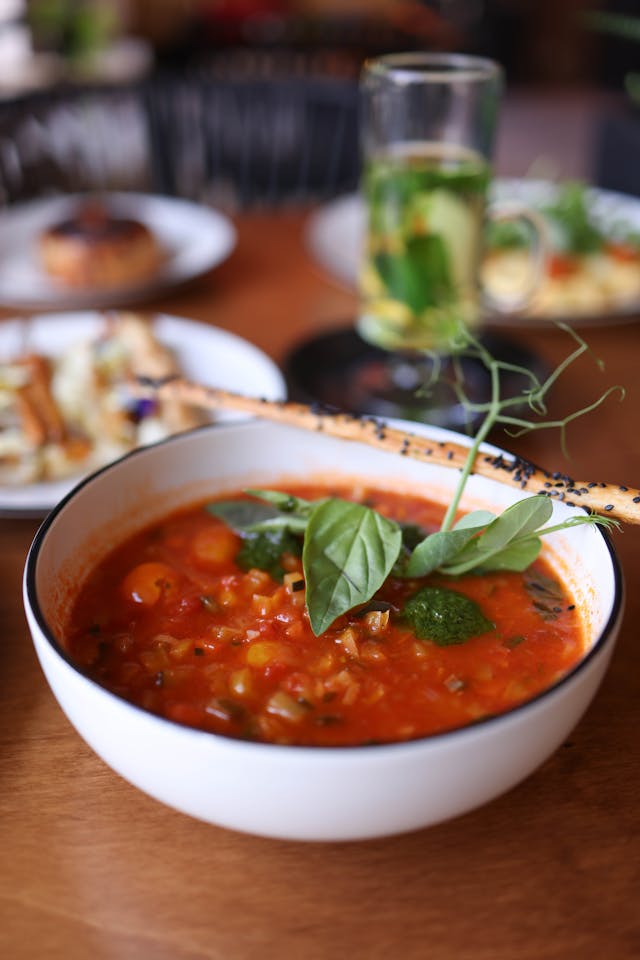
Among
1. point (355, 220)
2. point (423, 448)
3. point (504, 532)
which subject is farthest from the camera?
point (355, 220)

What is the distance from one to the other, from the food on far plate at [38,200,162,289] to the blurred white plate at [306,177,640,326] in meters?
0.47

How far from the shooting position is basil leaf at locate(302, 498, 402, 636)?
967 millimetres

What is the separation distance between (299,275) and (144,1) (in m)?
8.51

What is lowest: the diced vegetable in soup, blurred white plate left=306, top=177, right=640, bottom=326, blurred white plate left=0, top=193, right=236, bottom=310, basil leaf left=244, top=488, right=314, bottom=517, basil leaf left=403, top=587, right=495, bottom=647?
blurred white plate left=0, top=193, right=236, bottom=310

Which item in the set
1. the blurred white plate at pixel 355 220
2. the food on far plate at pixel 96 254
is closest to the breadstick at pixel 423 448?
the blurred white plate at pixel 355 220

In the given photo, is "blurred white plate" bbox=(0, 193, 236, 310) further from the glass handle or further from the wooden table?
the wooden table

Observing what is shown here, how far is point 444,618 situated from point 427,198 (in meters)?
1.04

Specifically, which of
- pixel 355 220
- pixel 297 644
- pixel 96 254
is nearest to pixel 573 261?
pixel 355 220

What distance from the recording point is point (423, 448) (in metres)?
1.13

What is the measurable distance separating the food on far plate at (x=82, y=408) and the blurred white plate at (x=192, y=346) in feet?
0.15

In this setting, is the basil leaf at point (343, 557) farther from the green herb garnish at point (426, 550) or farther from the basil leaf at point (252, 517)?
the basil leaf at point (252, 517)

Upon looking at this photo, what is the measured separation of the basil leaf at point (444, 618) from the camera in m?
1.01

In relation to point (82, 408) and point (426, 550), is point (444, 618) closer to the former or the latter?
point (426, 550)

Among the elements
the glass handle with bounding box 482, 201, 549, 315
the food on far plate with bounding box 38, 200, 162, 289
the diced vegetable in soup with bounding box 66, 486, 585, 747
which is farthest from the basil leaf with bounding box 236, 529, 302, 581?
the food on far plate with bounding box 38, 200, 162, 289
